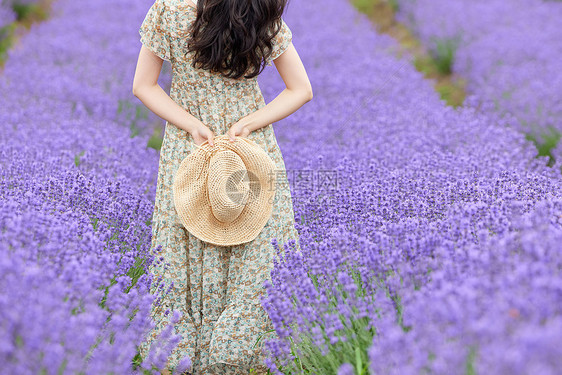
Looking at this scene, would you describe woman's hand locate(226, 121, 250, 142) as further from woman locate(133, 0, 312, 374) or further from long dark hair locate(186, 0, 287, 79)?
long dark hair locate(186, 0, 287, 79)

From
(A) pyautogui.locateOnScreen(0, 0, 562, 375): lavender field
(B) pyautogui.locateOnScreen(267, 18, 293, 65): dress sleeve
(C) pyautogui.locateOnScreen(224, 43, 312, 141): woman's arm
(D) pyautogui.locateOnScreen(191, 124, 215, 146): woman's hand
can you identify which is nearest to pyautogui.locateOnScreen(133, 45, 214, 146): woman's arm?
(D) pyautogui.locateOnScreen(191, 124, 215, 146): woman's hand

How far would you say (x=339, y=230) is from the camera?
2570mm

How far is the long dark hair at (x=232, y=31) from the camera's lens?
94.0 inches

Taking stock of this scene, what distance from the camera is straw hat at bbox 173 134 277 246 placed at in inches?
98.3

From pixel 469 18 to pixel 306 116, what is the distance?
5.01 meters

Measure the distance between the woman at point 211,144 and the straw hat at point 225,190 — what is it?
0.08 metres

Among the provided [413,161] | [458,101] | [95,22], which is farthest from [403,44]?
[413,161]

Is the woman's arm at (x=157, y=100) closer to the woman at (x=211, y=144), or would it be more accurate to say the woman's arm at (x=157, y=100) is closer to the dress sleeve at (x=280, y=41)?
the woman at (x=211, y=144)

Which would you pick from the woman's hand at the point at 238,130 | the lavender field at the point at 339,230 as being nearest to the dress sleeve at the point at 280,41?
→ the woman's hand at the point at 238,130

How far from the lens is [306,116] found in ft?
15.6

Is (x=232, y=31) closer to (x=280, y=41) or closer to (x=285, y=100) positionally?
(x=280, y=41)

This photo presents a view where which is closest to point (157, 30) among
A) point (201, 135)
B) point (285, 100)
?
point (201, 135)

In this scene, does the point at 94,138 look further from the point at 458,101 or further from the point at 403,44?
the point at 403,44

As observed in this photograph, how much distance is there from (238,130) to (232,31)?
400 millimetres
